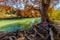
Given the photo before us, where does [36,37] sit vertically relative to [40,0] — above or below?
below

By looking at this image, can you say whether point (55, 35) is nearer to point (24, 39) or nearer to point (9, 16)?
point (24, 39)

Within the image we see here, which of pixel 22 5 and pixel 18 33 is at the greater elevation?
pixel 22 5

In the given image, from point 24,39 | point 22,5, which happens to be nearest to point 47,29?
point 24,39

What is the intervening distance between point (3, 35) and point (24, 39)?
270mm

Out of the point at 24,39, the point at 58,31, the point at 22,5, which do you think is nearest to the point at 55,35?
the point at 58,31

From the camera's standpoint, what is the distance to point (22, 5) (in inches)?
74.9

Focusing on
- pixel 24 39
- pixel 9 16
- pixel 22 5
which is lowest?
pixel 24 39

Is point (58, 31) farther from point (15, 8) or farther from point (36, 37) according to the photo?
point (15, 8)

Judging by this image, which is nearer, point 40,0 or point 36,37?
point 36,37

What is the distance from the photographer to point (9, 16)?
6.18 feet

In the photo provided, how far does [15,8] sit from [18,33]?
1.10 ft

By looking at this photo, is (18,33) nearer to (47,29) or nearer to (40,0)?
(47,29)

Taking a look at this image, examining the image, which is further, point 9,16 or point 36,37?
point 9,16

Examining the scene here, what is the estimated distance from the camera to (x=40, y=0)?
188cm
